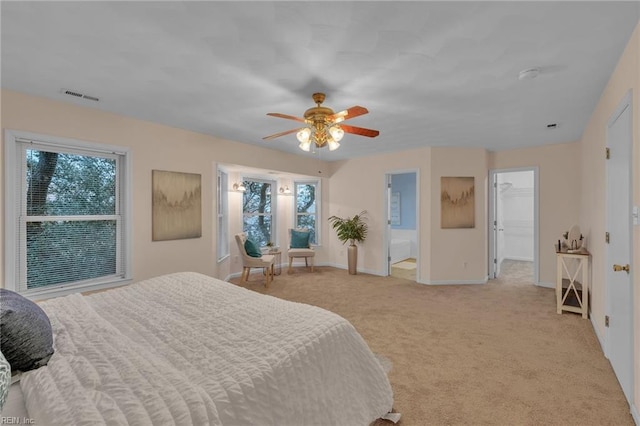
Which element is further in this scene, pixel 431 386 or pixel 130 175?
pixel 130 175

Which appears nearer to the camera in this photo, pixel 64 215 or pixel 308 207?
pixel 64 215

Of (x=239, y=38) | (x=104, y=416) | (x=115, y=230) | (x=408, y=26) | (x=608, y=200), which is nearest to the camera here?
(x=104, y=416)

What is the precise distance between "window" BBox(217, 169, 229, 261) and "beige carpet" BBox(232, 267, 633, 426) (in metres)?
1.40

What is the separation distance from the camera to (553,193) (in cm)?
482

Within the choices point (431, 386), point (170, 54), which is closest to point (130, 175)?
point (170, 54)

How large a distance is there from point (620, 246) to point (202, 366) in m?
2.97

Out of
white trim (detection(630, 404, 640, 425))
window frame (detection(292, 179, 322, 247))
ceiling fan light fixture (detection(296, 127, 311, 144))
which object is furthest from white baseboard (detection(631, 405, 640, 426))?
window frame (detection(292, 179, 322, 247))

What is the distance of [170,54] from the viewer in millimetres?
2068

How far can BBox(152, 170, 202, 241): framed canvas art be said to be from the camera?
143 inches

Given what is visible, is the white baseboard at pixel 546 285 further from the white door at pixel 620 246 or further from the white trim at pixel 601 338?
the white door at pixel 620 246

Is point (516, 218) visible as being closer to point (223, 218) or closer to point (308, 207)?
point (308, 207)

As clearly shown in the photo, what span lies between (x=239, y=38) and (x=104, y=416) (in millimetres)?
2058

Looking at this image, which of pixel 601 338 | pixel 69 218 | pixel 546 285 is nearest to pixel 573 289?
pixel 601 338

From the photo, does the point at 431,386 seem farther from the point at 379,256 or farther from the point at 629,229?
the point at 379,256
